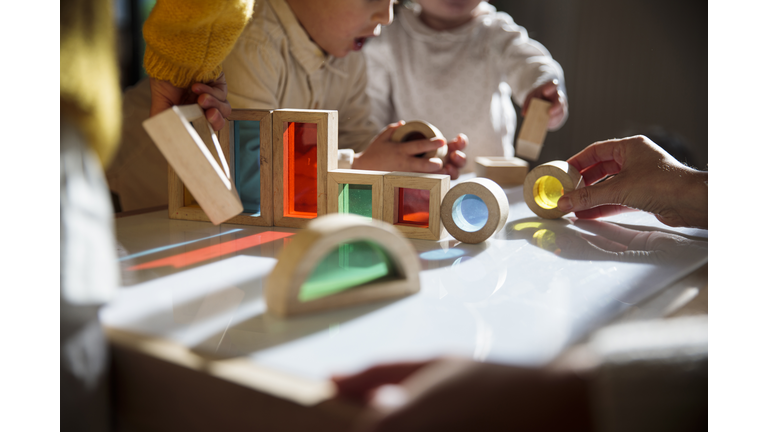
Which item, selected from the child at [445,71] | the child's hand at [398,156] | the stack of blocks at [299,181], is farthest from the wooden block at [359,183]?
the child at [445,71]

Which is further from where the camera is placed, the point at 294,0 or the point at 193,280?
the point at 294,0

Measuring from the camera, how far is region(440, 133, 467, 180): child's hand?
99cm

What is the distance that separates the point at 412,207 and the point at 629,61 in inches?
78.2

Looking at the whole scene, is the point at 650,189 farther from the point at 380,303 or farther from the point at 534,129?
the point at 380,303

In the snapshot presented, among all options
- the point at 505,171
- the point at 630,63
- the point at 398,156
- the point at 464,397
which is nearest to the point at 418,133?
the point at 398,156

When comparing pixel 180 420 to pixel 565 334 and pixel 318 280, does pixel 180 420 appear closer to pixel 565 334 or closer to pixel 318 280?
pixel 318 280

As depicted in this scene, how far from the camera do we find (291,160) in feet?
2.40

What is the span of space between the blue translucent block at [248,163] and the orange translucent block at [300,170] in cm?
5

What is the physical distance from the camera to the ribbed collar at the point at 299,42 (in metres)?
1.04

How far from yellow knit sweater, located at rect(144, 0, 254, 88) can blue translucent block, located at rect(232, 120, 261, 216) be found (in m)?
0.11

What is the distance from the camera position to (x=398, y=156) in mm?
938
